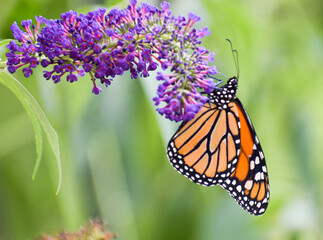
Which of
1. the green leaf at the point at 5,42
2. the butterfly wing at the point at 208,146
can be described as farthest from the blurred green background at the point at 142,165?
the green leaf at the point at 5,42

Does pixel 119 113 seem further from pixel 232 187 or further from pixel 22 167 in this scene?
pixel 232 187

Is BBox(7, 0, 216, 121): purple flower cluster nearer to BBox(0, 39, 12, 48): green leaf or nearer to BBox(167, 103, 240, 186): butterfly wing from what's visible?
BBox(0, 39, 12, 48): green leaf

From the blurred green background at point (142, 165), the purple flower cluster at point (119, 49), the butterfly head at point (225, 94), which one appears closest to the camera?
the purple flower cluster at point (119, 49)

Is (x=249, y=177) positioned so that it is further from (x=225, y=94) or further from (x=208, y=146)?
(x=225, y=94)

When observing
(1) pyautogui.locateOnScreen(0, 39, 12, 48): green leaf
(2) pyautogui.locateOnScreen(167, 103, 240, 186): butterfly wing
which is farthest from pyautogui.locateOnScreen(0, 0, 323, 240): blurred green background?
(1) pyautogui.locateOnScreen(0, 39, 12, 48): green leaf

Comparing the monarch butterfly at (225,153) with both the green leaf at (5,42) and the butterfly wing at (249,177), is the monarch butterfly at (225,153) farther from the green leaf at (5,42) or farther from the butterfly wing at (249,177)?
the green leaf at (5,42)

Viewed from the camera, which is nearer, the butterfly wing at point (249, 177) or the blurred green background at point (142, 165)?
the butterfly wing at point (249, 177)
